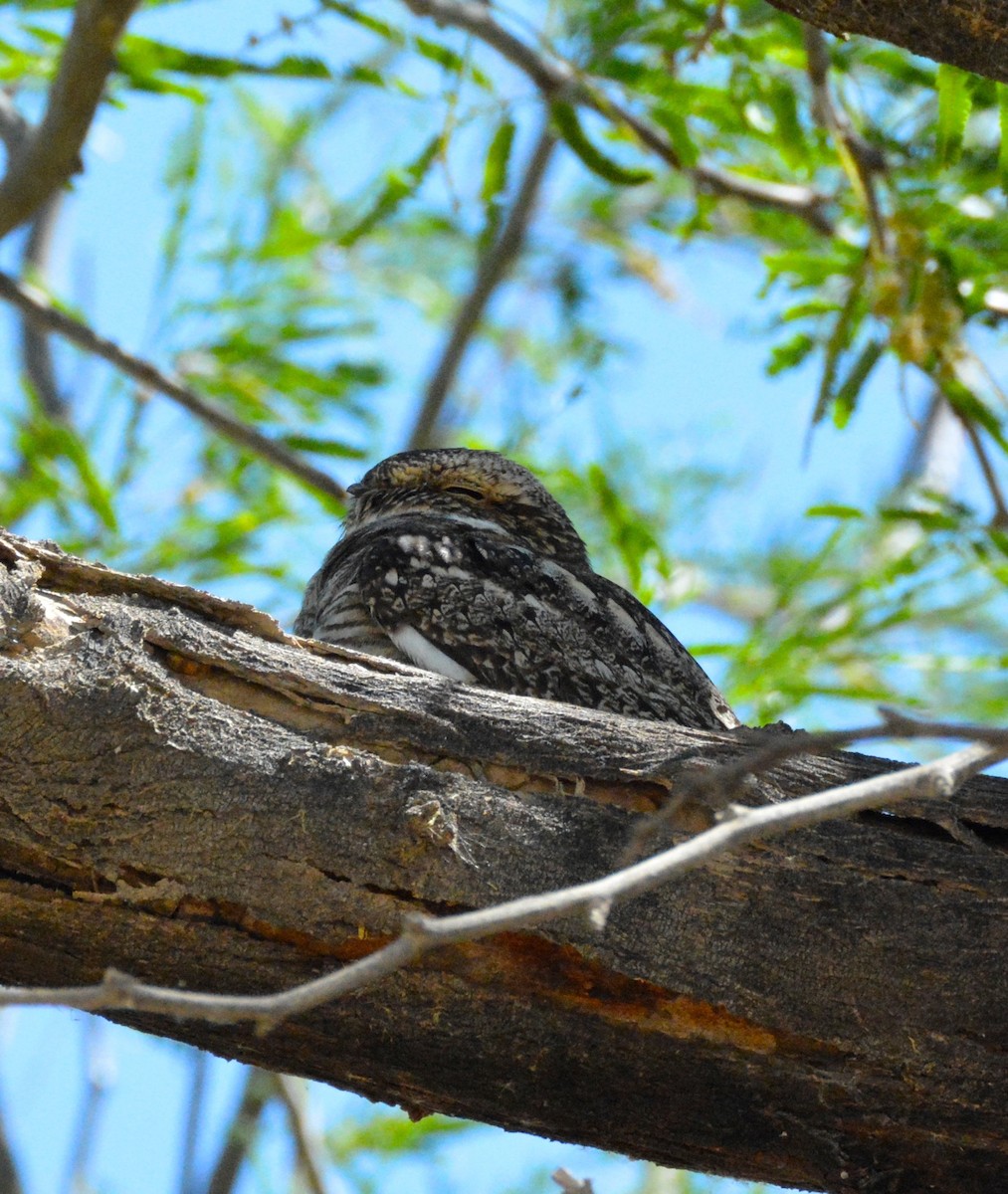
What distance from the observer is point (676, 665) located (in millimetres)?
3584

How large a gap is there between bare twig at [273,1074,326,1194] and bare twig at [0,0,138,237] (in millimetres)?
3063

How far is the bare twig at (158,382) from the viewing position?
15.5ft

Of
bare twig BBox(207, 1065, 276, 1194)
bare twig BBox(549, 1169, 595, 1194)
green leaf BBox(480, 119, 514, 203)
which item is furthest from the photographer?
bare twig BBox(207, 1065, 276, 1194)

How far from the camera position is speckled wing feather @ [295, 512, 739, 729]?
10.9 ft

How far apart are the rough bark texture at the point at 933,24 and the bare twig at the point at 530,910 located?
48.7 inches

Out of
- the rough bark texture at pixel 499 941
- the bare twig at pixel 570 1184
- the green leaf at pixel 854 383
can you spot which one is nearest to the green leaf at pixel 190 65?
the green leaf at pixel 854 383

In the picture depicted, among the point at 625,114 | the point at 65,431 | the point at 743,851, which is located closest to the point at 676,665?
the point at 743,851

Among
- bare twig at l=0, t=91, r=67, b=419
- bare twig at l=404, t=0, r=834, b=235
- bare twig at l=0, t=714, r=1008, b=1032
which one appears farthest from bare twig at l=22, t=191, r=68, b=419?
bare twig at l=0, t=714, r=1008, b=1032

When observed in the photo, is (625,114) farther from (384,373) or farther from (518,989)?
(518,989)

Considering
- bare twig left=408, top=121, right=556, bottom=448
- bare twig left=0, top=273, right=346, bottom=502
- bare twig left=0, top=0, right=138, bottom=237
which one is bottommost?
bare twig left=0, top=273, right=346, bottom=502

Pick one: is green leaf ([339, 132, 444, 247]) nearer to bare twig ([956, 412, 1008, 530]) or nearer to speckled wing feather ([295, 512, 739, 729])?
speckled wing feather ([295, 512, 739, 729])

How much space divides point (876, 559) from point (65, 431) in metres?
3.38

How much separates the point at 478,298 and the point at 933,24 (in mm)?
4439

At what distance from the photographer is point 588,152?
4102 millimetres
